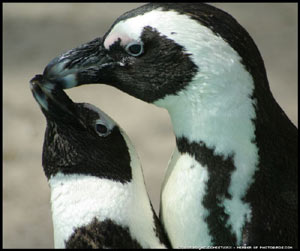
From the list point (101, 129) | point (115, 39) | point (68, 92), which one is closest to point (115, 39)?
point (115, 39)

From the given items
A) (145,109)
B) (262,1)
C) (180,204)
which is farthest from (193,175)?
(262,1)

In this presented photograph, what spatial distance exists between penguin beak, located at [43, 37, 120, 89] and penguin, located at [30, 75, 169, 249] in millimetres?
13

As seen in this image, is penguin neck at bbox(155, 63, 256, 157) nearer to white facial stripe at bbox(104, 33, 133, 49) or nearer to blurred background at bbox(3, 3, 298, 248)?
white facial stripe at bbox(104, 33, 133, 49)

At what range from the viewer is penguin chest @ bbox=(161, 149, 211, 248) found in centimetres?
67

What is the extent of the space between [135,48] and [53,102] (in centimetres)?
11

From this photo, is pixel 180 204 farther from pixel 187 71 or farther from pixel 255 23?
pixel 255 23

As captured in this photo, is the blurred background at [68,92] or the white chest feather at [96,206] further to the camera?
the blurred background at [68,92]

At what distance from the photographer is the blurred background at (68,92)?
135cm

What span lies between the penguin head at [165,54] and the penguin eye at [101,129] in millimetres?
50

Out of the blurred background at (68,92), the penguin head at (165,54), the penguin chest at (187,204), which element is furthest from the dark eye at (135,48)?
the blurred background at (68,92)

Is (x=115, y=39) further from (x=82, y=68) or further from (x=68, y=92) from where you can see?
(x=68, y=92)

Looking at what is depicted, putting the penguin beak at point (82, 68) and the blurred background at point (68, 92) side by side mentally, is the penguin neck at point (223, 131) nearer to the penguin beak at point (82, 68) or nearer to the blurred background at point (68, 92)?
the penguin beak at point (82, 68)

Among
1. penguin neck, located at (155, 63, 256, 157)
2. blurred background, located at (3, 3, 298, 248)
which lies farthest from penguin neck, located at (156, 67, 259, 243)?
blurred background, located at (3, 3, 298, 248)

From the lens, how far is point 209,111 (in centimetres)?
64
